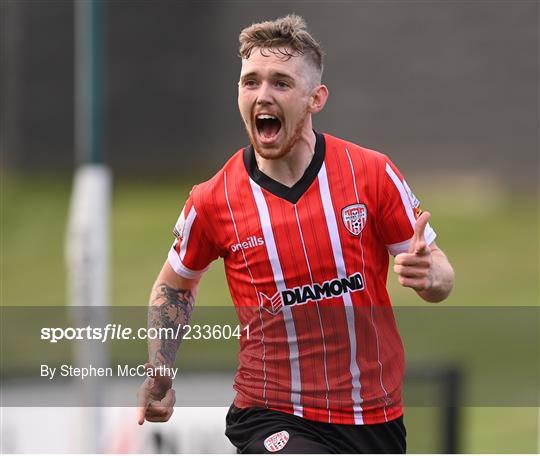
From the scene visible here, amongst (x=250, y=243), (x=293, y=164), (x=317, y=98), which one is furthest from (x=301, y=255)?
(x=317, y=98)

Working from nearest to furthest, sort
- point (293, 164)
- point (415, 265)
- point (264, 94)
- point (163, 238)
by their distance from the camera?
point (415, 265) → point (264, 94) → point (293, 164) → point (163, 238)

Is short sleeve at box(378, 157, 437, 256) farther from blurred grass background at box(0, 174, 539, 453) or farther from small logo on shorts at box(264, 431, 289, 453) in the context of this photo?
blurred grass background at box(0, 174, 539, 453)

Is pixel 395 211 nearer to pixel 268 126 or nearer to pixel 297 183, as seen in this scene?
pixel 297 183

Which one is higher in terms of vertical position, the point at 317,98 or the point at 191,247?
the point at 317,98

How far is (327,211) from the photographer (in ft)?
15.5

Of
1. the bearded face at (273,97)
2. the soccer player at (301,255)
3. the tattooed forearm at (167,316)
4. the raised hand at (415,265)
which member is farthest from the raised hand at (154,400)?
the raised hand at (415,265)

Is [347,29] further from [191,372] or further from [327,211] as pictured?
[327,211]

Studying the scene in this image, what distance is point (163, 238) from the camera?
62.0ft

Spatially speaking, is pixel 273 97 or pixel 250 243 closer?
pixel 273 97

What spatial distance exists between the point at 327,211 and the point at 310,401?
0.80 m

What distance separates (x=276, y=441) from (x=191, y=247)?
90cm

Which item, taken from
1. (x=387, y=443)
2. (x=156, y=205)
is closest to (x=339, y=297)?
(x=387, y=443)

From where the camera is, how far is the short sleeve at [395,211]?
471 cm

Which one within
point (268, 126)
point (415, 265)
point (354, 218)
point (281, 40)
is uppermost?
point (281, 40)
